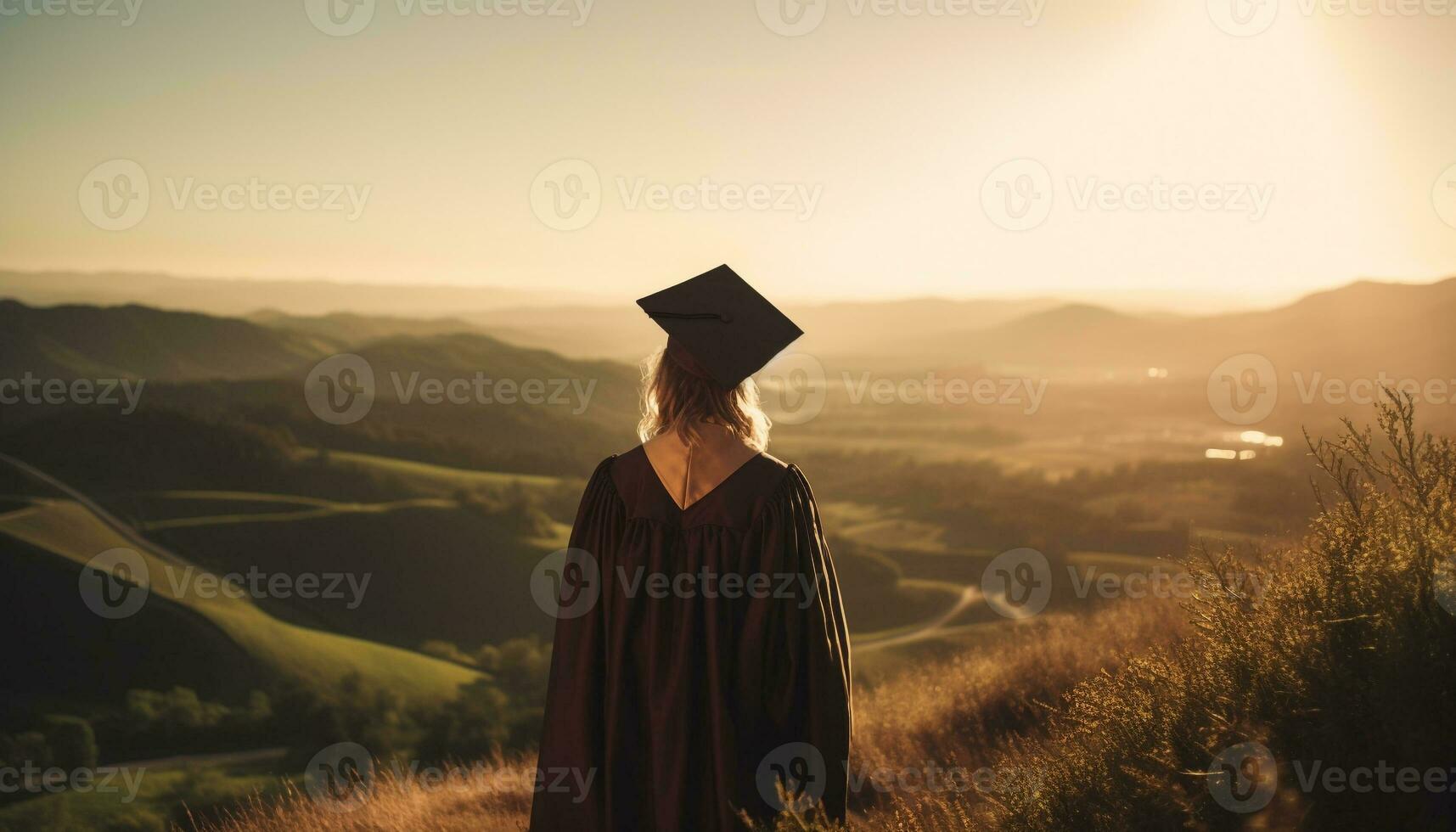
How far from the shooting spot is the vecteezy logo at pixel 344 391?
13578mm

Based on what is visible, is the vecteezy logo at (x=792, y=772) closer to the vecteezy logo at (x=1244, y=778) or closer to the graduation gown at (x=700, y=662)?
the graduation gown at (x=700, y=662)

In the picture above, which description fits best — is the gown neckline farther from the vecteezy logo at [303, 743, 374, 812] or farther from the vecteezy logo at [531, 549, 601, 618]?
the vecteezy logo at [303, 743, 374, 812]

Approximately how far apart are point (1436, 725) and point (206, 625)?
11144 millimetres

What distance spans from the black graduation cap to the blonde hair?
0.17 ft

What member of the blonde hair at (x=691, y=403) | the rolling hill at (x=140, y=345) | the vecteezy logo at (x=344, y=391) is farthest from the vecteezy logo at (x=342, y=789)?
the rolling hill at (x=140, y=345)

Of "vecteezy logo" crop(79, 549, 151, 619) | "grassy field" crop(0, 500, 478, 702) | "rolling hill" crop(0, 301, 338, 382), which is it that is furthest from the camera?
"rolling hill" crop(0, 301, 338, 382)

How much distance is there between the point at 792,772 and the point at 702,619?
527mm

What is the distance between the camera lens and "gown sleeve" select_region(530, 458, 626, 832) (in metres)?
2.93

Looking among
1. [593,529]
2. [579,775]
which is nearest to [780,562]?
[593,529]

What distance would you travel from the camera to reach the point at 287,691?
10266 millimetres

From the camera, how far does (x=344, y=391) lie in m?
14.3

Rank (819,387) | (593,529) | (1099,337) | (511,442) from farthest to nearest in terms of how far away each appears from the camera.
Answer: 1. (511,442)
2. (1099,337)
3. (819,387)
4. (593,529)

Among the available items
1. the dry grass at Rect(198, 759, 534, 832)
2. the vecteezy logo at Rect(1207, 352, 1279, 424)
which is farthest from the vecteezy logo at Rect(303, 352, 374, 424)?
the vecteezy logo at Rect(1207, 352, 1279, 424)

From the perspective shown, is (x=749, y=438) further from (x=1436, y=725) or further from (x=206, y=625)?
(x=206, y=625)
